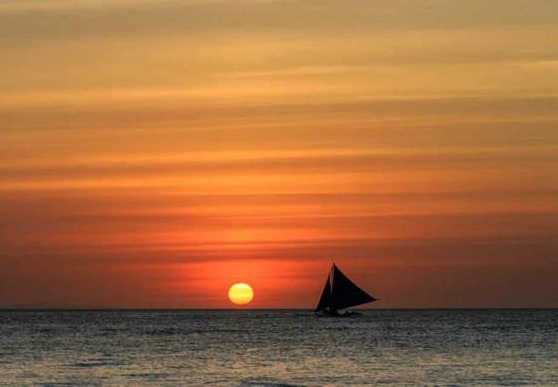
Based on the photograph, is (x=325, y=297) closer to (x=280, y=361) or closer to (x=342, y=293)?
(x=342, y=293)

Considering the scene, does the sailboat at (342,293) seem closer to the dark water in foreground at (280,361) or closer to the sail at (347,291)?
the sail at (347,291)

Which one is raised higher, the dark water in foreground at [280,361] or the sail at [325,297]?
the sail at [325,297]

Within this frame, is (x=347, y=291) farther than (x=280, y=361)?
Yes

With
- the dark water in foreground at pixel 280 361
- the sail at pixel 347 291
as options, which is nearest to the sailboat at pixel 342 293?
the sail at pixel 347 291

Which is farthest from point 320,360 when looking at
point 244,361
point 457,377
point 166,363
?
point 457,377

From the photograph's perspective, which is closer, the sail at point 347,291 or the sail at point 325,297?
the sail at point 347,291

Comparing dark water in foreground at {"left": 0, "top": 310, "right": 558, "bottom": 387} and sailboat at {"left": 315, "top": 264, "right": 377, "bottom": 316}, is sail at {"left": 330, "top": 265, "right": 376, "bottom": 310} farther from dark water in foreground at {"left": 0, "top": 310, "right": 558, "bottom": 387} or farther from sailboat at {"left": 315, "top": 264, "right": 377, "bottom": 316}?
dark water in foreground at {"left": 0, "top": 310, "right": 558, "bottom": 387}

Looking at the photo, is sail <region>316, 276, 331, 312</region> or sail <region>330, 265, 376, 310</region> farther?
sail <region>316, 276, 331, 312</region>

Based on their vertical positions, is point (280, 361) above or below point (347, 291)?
below

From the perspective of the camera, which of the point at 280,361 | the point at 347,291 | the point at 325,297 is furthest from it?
the point at 325,297

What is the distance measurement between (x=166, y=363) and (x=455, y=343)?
3939 cm

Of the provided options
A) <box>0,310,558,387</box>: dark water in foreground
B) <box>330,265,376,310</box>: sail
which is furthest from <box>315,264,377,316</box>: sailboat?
<box>0,310,558,387</box>: dark water in foreground

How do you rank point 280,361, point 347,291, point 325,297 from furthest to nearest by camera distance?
1. point 325,297
2. point 347,291
3. point 280,361

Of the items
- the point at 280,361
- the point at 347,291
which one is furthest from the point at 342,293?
the point at 280,361
